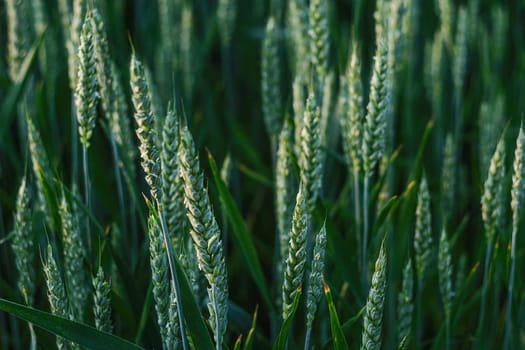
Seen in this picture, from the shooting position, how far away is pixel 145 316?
1452 mm

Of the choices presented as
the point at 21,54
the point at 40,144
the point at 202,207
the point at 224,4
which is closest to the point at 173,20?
the point at 224,4

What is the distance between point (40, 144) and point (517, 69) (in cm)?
173

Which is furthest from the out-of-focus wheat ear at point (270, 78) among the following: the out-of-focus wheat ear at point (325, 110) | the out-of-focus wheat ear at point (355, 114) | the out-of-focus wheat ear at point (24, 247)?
the out-of-focus wheat ear at point (24, 247)

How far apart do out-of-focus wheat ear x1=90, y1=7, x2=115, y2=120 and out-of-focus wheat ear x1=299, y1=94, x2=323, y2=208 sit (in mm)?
406

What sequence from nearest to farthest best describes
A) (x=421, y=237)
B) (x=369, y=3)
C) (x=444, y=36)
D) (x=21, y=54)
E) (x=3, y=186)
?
(x=421, y=237), (x=21, y=54), (x=3, y=186), (x=444, y=36), (x=369, y=3)

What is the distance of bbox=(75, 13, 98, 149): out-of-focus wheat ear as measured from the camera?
1.33 meters

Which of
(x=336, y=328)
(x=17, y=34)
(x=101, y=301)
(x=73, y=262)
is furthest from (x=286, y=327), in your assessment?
(x=17, y=34)

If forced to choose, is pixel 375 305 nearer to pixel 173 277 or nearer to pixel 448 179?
pixel 173 277

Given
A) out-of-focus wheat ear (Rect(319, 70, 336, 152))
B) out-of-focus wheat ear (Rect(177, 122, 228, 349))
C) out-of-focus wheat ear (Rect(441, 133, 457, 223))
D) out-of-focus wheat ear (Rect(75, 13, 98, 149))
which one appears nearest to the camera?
out-of-focus wheat ear (Rect(177, 122, 228, 349))

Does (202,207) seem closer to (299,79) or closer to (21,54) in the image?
(299,79)

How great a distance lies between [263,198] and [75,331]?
1281 millimetres

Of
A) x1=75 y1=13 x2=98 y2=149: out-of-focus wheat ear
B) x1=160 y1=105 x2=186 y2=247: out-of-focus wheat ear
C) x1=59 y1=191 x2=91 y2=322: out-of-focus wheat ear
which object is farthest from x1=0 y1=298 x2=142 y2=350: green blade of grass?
x1=75 y1=13 x2=98 y2=149: out-of-focus wheat ear

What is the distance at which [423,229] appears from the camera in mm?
1578

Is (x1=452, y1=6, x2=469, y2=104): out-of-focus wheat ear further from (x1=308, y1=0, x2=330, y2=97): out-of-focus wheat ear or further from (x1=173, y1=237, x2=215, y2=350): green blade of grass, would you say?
(x1=173, y1=237, x2=215, y2=350): green blade of grass
